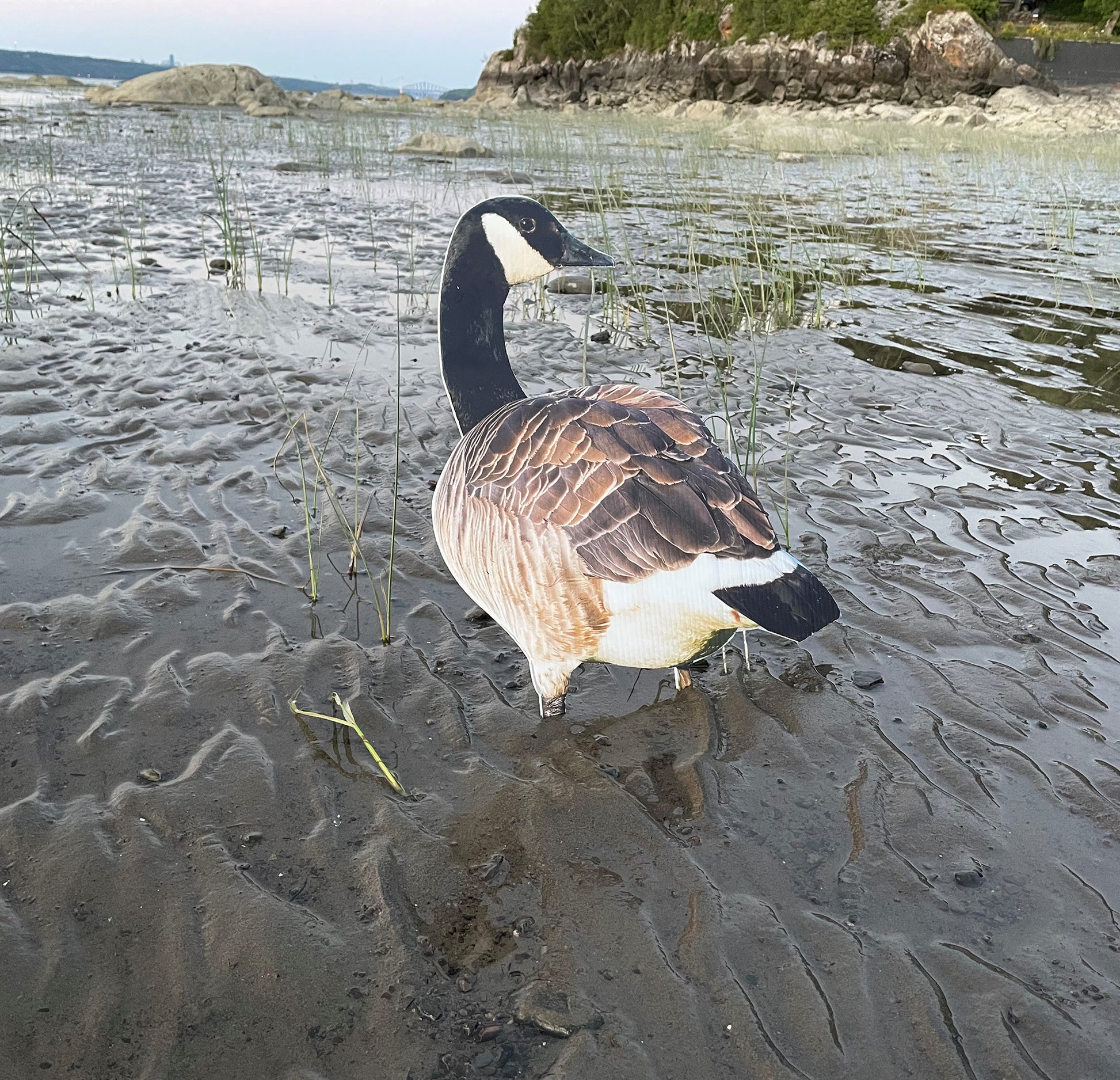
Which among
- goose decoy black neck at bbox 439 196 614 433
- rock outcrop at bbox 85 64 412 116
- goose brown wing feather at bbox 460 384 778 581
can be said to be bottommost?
rock outcrop at bbox 85 64 412 116

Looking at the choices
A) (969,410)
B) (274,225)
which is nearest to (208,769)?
(969,410)

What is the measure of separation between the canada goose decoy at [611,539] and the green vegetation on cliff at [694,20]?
54.2 metres

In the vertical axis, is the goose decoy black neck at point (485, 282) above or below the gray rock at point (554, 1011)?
above

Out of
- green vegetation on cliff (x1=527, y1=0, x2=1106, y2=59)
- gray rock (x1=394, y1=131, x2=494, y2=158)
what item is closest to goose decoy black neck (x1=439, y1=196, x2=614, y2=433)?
gray rock (x1=394, y1=131, x2=494, y2=158)

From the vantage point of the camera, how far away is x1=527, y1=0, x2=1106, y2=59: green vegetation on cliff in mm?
49562

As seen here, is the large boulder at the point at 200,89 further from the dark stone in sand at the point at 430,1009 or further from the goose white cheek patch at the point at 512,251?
the dark stone in sand at the point at 430,1009

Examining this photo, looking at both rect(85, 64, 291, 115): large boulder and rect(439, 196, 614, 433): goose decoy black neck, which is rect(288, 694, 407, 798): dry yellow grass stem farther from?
rect(85, 64, 291, 115): large boulder

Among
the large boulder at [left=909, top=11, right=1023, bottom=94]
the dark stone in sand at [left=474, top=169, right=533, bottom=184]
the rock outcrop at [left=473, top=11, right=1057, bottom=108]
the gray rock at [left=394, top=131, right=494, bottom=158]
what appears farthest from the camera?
the rock outcrop at [left=473, top=11, right=1057, bottom=108]

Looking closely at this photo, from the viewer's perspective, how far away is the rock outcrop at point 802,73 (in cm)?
4422

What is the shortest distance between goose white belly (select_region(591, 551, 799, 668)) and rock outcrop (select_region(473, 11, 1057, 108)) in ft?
161

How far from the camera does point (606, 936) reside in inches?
103

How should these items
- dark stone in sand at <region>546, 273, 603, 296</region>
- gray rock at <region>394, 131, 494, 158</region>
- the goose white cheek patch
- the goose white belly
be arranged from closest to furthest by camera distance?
the goose white belly, the goose white cheek patch, dark stone in sand at <region>546, 273, 603, 296</region>, gray rock at <region>394, 131, 494, 158</region>

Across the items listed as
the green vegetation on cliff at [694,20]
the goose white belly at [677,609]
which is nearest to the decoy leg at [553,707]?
the goose white belly at [677,609]

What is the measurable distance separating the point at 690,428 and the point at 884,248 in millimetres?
10026
